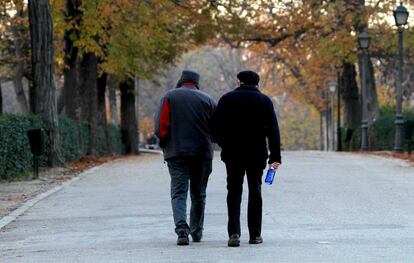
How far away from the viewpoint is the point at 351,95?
5172cm

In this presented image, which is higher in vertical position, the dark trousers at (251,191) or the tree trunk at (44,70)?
the tree trunk at (44,70)

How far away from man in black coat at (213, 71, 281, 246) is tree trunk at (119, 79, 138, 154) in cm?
4021

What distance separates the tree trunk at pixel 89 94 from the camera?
126 ft

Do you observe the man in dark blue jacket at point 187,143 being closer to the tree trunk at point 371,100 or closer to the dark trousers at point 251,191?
the dark trousers at point 251,191

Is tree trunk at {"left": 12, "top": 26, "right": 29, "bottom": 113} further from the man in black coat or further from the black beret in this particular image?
the man in black coat

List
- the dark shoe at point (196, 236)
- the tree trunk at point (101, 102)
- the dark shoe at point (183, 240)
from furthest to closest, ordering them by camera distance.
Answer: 1. the tree trunk at point (101, 102)
2. the dark shoe at point (196, 236)
3. the dark shoe at point (183, 240)

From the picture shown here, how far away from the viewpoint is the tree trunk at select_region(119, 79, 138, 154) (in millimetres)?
51656

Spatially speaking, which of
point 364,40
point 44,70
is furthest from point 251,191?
point 364,40

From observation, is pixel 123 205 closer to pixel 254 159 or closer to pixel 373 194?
pixel 373 194

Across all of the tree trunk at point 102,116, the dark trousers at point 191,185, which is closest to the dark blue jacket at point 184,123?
the dark trousers at point 191,185

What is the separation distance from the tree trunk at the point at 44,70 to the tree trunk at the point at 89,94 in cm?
894

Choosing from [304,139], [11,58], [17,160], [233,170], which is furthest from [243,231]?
[304,139]

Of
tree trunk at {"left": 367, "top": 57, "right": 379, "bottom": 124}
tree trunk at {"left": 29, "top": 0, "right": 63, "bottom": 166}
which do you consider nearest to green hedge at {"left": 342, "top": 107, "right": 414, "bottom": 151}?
tree trunk at {"left": 367, "top": 57, "right": 379, "bottom": 124}

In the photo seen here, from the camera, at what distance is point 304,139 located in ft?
375
